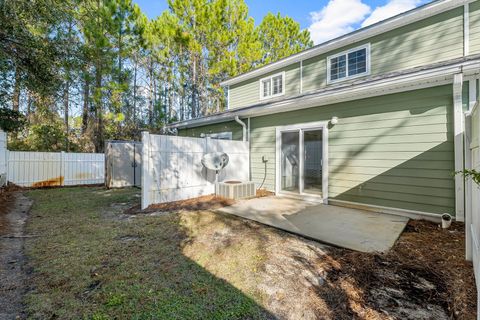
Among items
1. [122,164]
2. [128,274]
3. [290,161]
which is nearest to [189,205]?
Result: [128,274]

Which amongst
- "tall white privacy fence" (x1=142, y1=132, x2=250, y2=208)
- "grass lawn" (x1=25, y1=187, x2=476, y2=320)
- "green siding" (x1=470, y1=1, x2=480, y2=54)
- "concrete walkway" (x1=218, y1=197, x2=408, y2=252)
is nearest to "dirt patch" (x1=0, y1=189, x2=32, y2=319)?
"grass lawn" (x1=25, y1=187, x2=476, y2=320)

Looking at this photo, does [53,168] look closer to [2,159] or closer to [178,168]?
[2,159]

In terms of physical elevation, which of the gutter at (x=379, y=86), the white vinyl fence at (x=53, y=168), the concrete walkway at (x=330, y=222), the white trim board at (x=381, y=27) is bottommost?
the concrete walkway at (x=330, y=222)

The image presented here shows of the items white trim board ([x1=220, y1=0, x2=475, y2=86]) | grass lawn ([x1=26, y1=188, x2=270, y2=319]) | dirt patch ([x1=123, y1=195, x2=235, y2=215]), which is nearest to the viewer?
grass lawn ([x1=26, y1=188, x2=270, y2=319])

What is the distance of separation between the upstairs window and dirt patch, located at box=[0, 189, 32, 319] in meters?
8.73

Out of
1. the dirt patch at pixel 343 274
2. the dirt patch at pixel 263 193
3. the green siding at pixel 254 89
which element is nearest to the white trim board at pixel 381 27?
the green siding at pixel 254 89

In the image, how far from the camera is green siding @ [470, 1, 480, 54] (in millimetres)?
5426

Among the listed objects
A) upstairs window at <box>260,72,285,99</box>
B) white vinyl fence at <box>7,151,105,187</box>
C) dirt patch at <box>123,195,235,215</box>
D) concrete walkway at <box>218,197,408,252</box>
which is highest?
upstairs window at <box>260,72,285,99</box>

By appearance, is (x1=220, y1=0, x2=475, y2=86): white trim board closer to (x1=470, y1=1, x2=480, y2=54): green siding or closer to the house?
the house

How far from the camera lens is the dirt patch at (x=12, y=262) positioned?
6.53 feet

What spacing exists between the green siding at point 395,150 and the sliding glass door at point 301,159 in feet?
1.15

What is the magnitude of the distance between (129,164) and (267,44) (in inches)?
510

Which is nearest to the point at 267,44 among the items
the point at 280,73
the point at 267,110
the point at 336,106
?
the point at 280,73

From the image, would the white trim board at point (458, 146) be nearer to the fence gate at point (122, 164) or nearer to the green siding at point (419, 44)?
the green siding at point (419, 44)
